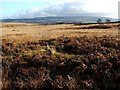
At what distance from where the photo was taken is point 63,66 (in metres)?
20.0

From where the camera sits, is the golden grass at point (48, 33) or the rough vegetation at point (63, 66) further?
the golden grass at point (48, 33)

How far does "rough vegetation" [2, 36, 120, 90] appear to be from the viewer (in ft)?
58.7

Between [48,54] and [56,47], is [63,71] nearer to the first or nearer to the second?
[48,54]

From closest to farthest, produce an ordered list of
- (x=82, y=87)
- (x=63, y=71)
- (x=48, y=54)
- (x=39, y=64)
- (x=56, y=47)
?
1. (x=82, y=87)
2. (x=63, y=71)
3. (x=39, y=64)
4. (x=48, y=54)
5. (x=56, y=47)

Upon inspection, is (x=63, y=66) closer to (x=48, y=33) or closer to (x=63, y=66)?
(x=63, y=66)

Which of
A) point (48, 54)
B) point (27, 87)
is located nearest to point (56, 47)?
point (48, 54)

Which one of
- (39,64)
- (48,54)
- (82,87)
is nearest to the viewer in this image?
(82,87)

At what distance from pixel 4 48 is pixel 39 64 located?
16.9ft

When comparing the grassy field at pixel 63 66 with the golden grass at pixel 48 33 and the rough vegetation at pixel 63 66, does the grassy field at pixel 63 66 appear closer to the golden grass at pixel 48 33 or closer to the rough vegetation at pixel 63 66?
the rough vegetation at pixel 63 66

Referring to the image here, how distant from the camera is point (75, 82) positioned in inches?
701

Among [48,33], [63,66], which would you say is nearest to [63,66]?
[63,66]

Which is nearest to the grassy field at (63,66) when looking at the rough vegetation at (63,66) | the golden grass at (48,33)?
the rough vegetation at (63,66)

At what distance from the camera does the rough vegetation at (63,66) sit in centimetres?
1789

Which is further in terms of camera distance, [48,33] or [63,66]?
[48,33]
